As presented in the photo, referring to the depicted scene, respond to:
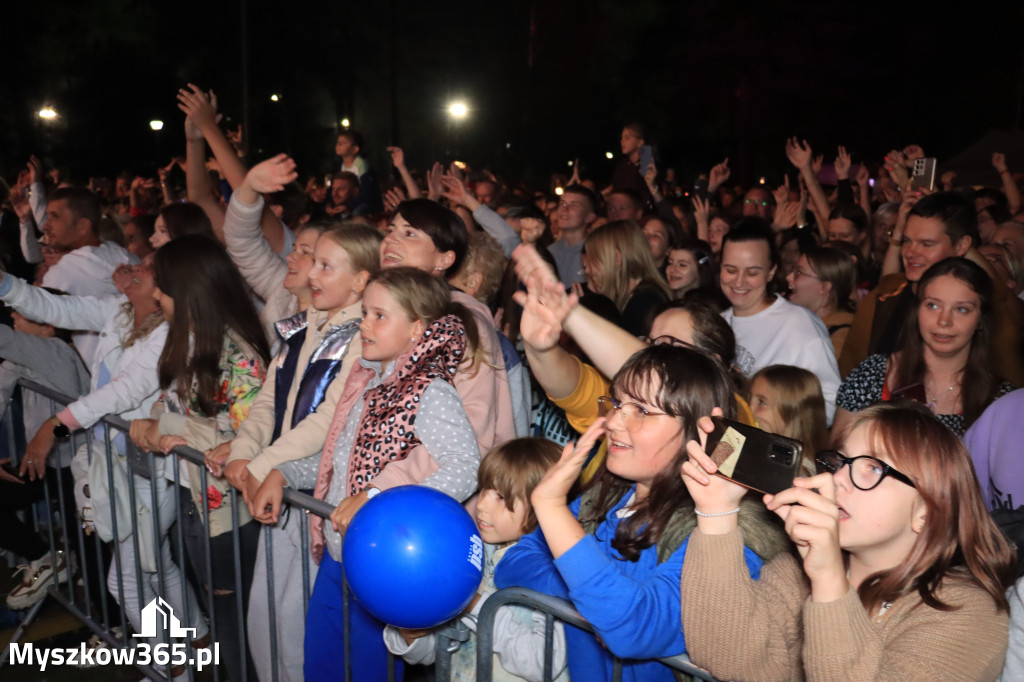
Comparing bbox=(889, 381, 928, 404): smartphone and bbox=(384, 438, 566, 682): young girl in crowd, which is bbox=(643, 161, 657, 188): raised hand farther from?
bbox=(384, 438, 566, 682): young girl in crowd

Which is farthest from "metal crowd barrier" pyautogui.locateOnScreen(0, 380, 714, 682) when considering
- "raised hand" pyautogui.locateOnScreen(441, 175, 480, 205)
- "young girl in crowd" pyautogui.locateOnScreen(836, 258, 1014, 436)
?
Answer: "raised hand" pyautogui.locateOnScreen(441, 175, 480, 205)

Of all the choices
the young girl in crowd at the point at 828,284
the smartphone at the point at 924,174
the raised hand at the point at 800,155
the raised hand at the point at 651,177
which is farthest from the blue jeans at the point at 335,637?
the raised hand at the point at 651,177

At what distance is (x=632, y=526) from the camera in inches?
94.0

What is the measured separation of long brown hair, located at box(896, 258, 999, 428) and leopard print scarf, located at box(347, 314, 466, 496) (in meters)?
2.12

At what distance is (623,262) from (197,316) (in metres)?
2.66

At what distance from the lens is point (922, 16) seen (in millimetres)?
32844

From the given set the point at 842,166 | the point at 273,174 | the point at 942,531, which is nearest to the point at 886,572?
the point at 942,531

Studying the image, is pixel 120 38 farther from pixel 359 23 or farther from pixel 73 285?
pixel 73 285

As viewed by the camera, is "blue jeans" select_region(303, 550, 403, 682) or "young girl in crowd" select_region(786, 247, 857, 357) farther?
"young girl in crowd" select_region(786, 247, 857, 357)

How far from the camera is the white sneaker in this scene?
5.36 m

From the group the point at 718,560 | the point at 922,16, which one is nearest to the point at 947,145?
the point at 922,16

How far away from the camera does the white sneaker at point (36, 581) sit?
5.36 m

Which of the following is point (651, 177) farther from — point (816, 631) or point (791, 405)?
point (816, 631)

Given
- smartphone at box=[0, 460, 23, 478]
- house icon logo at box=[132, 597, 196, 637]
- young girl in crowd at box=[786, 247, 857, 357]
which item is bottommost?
house icon logo at box=[132, 597, 196, 637]
